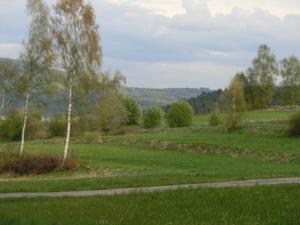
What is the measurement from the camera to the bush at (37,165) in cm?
4025

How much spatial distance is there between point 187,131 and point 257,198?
6271cm

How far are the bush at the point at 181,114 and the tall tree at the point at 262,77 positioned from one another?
18344 millimetres

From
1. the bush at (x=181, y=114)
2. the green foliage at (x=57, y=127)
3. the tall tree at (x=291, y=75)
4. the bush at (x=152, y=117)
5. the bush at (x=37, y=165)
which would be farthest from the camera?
the tall tree at (x=291, y=75)

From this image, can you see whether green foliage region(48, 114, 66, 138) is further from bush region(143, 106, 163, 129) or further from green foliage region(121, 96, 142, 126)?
bush region(143, 106, 163, 129)

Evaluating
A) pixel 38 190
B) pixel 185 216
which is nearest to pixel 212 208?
pixel 185 216

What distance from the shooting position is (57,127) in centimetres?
10188

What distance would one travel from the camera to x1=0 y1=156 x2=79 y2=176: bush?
40.2 m

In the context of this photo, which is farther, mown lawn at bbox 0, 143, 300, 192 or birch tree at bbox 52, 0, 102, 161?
birch tree at bbox 52, 0, 102, 161

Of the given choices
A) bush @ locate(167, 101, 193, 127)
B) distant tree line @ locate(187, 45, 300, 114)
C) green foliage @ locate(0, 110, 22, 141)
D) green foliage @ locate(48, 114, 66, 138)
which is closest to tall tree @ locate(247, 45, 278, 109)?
distant tree line @ locate(187, 45, 300, 114)

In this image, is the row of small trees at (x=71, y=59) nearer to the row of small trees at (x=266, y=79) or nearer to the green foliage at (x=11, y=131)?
the green foliage at (x=11, y=131)

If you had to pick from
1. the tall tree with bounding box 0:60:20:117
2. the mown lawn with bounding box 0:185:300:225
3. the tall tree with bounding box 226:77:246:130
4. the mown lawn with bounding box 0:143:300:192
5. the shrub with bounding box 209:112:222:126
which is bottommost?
the mown lawn with bounding box 0:143:300:192

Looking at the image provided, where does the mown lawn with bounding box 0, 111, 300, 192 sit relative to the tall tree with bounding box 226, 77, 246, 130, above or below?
below

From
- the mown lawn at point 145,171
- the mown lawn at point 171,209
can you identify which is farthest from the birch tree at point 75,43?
the mown lawn at point 171,209

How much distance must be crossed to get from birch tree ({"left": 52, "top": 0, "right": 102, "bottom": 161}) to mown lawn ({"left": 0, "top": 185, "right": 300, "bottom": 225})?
23400 mm
